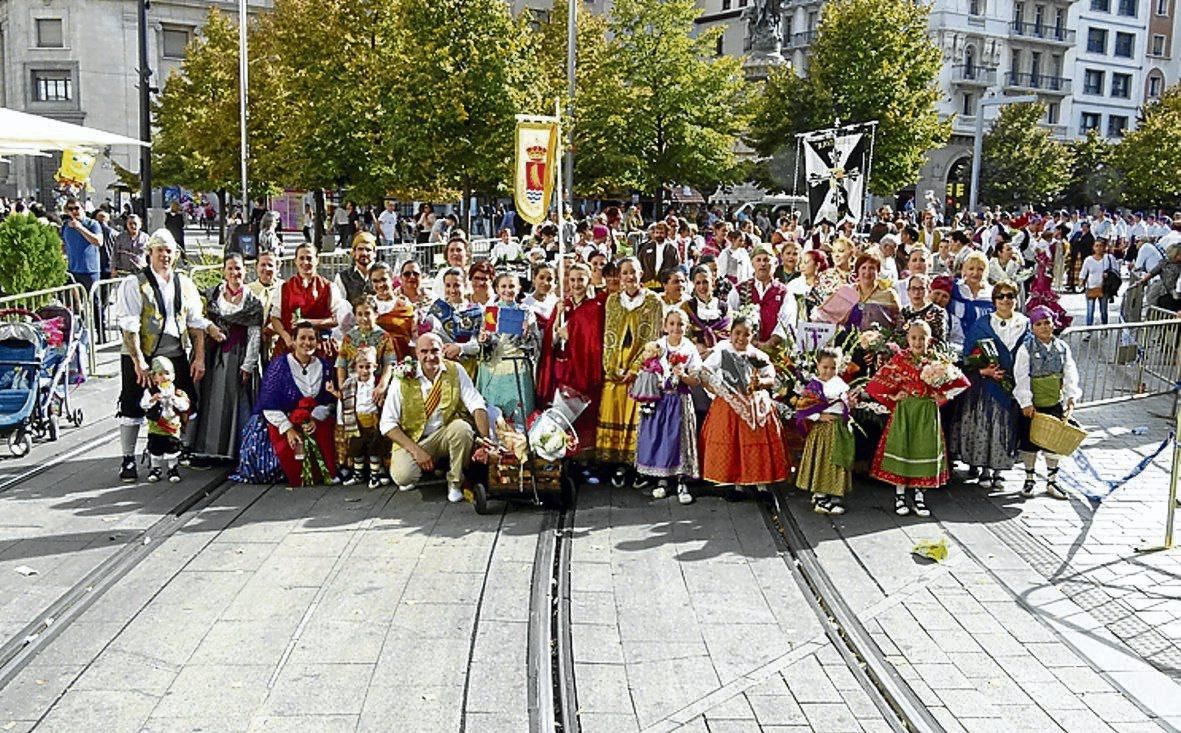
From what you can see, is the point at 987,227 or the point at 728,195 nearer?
the point at 987,227

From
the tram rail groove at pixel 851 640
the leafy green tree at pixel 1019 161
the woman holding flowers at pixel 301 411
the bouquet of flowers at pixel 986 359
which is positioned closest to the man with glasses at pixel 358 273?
the woman holding flowers at pixel 301 411

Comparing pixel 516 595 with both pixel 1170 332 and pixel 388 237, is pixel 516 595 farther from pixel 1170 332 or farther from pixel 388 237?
pixel 388 237

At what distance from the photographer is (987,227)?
961 inches

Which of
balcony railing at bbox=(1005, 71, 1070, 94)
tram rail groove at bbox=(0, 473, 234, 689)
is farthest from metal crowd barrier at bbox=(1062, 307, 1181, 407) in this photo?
balcony railing at bbox=(1005, 71, 1070, 94)

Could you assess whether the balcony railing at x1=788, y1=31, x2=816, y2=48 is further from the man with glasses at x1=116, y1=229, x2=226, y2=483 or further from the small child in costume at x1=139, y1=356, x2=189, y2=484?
the small child in costume at x1=139, y1=356, x2=189, y2=484

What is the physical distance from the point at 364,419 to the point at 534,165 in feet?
9.73

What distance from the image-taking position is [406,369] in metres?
9.53

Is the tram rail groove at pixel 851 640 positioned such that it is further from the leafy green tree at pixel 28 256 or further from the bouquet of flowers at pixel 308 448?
the leafy green tree at pixel 28 256

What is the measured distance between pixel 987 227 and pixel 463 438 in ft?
58.7

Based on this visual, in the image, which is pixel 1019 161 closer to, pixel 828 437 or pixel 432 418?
pixel 828 437

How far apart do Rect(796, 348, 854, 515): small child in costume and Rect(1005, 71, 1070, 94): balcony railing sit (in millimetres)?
62751

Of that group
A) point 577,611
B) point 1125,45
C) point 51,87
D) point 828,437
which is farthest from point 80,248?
point 1125,45

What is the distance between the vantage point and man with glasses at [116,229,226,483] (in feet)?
31.5

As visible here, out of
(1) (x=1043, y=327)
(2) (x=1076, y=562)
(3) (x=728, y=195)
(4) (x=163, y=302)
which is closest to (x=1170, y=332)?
(1) (x=1043, y=327)
